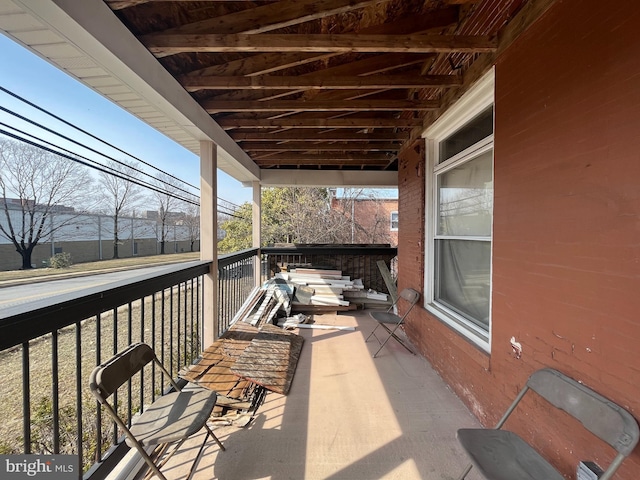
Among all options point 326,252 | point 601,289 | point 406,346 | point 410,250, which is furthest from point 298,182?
point 601,289

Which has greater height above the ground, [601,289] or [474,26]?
[474,26]

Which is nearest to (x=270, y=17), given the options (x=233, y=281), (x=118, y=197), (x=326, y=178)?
(x=233, y=281)

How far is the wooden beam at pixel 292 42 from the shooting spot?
1.72 m

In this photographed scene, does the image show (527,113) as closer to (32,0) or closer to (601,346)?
(601,346)

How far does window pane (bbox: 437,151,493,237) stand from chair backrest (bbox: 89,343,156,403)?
2.48m

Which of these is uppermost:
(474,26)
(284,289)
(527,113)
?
(474,26)

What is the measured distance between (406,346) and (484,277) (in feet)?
5.05

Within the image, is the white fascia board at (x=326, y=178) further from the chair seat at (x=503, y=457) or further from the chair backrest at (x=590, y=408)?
the chair seat at (x=503, y=457)

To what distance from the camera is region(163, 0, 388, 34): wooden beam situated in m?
1.61

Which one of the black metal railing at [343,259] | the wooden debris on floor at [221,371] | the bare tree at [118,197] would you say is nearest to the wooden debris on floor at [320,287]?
the black metal railing at [343,259]

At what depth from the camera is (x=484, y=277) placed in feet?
7.23

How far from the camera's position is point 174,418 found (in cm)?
148

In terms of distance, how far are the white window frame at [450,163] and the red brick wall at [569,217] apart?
23 cm

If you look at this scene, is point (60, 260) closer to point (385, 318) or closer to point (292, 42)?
point (385, 318)
